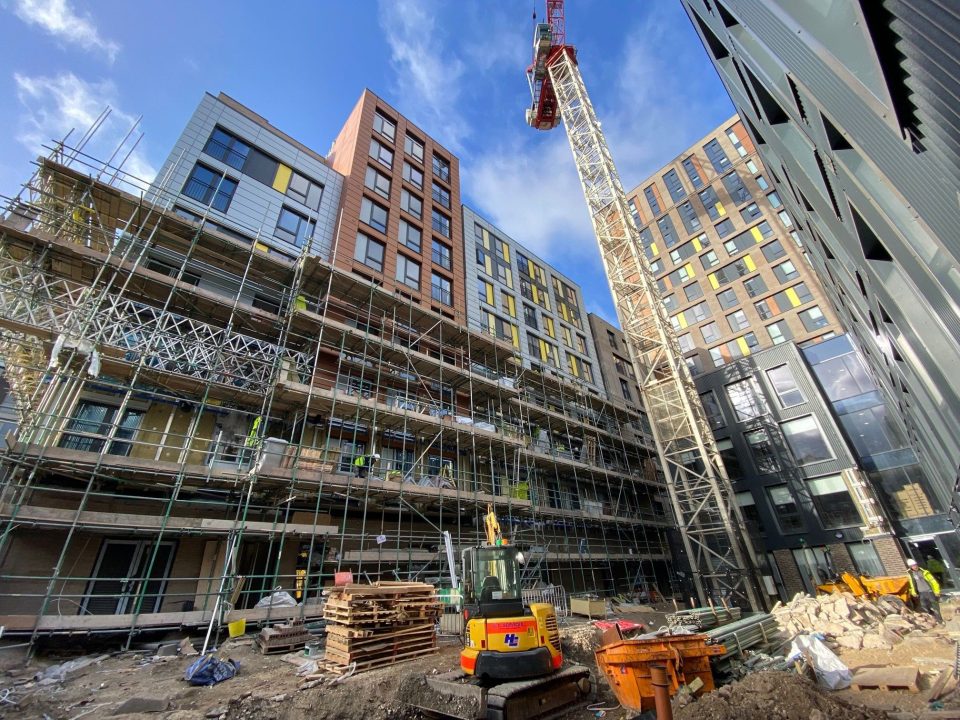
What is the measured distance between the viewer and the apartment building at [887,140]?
2516 millimetres

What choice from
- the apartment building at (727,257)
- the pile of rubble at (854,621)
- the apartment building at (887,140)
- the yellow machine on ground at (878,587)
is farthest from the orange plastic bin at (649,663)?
the apartment building at (727,257)

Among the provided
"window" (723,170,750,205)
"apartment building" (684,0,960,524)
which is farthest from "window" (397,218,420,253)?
"window" (723,170,750,205)

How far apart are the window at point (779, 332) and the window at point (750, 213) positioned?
10087 mm

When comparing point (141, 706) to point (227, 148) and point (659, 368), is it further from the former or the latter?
point (659, 368)

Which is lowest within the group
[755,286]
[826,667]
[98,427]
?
[826,667]

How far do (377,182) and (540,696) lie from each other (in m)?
25.7

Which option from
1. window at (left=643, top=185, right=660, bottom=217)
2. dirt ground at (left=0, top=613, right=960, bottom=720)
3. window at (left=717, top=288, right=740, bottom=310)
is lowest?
dirt ground at (left=0, top=613, right=960, bottom=720)

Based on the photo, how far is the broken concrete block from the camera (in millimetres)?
6445

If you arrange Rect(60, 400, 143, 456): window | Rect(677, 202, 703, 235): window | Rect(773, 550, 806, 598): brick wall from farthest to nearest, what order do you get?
Rect(677, 202, 703, 235): window → Rect(773, 550, 806, 598): brick wall → Rect(60, 400, 143, 456): window

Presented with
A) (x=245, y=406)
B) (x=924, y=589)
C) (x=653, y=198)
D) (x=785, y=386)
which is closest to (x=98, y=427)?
(x=245, y=406)

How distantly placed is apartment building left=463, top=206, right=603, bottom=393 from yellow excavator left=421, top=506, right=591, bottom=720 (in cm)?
1848

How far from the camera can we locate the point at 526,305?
106ft

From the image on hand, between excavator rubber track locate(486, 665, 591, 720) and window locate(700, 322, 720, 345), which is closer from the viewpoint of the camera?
excavator rubber track locate(486, 665, 591, 720)

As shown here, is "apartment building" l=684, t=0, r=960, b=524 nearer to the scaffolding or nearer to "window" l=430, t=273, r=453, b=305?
the scaffolding
